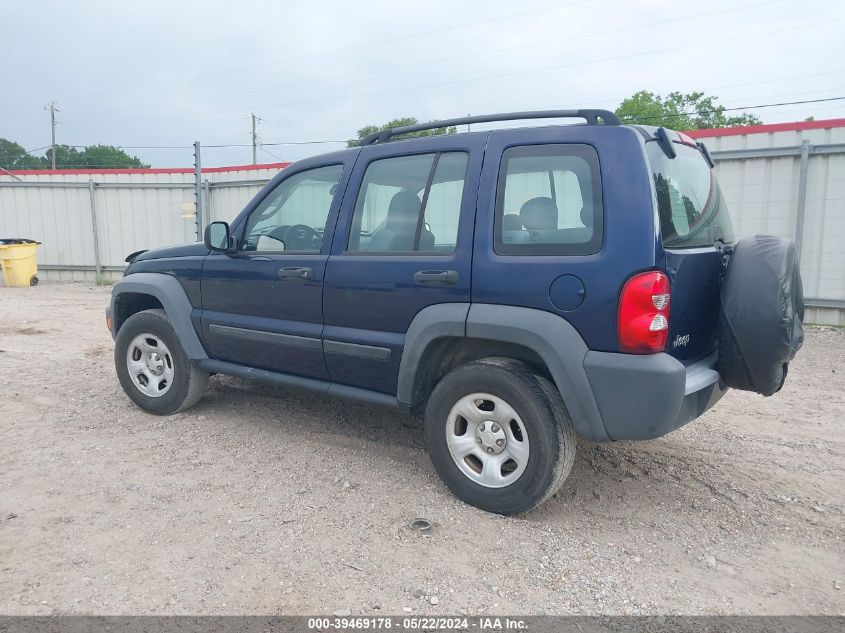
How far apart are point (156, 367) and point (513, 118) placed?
125 inches

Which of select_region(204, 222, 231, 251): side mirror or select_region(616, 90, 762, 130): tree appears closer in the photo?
select_region(204, 222, 231, 251): side mirror

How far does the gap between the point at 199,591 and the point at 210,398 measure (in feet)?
9.00

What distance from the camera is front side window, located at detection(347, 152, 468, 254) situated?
11.3 ft

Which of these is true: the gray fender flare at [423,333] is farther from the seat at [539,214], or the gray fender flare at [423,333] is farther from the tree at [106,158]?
the tree at [106,158]

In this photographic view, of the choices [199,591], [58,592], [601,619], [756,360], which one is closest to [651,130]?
[756,360]

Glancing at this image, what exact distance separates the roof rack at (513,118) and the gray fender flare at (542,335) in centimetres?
99

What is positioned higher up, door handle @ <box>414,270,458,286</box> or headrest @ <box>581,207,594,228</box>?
headrest @ <box>581,207,594,228</box>

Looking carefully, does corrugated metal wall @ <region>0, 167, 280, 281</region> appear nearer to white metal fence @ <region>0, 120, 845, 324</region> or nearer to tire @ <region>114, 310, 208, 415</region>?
white metal fence @ <region>0, 120, 845, 324</region>

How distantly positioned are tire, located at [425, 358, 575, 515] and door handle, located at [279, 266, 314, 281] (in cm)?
109

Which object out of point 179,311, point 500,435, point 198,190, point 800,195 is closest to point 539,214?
point 500,435

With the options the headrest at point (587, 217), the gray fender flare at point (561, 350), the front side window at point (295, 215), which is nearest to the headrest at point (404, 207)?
the front side window at point (295, 215)

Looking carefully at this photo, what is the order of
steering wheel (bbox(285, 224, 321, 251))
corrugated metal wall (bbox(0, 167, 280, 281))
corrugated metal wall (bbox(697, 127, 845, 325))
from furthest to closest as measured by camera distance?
corrugated metal wall (bbox(0, 167, 280, 281)), corrugated metal wall (bbox(697, 127, 845, 325)), steering wheel (bbox(285, 224, 321, 251))

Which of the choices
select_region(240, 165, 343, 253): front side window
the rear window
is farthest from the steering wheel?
the rear window

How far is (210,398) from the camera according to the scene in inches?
205
